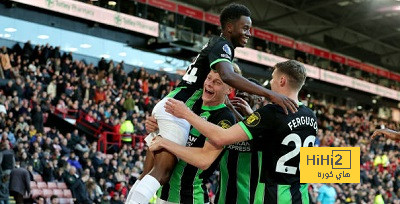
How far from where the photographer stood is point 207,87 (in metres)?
5.14

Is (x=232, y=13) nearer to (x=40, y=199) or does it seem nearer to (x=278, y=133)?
(x=278, y=133)

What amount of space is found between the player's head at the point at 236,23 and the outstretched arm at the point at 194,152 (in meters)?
1.12

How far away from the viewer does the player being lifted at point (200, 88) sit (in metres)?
4.65

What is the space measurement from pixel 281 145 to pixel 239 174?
0.65m

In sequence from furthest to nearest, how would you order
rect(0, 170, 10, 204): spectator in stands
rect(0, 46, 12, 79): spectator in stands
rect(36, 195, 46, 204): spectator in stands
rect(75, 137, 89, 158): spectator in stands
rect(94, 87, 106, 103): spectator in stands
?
rect(94, 87, 106, 103): spectator in stands
rect(0, 46, 12, 79): spectator in stands
rect(75, 137, 89, 158): spectator in stands
rect(36, 195, 46, 204): spectator in stands
rect(0, 170, 10, 204): spectator in stands

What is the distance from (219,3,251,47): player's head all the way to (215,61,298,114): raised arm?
48 centimetres

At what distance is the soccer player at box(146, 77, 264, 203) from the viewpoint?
464 cm

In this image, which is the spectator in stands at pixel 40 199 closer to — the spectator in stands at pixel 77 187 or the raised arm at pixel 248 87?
the spectator in stands at pixel 77 187

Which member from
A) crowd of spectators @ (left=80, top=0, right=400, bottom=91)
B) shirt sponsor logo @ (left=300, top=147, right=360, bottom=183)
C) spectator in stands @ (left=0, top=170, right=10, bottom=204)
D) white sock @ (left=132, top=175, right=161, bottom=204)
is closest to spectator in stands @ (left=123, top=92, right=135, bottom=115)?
crowd of spectators @ (left=80, top=0, right=400, bottom=91)

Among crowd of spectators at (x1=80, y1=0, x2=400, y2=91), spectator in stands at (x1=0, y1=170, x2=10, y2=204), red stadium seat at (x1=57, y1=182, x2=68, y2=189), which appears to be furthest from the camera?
crowd of spectators at (x1=80, y1=0, x2=400, y2=91)

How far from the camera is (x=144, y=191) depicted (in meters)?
4.76

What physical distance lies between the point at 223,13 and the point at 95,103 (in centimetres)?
1779

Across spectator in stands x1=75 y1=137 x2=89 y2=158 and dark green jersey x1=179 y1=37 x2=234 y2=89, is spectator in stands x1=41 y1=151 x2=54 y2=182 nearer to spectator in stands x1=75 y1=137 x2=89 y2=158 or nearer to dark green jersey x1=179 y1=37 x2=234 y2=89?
spectator in stands x1=75 y1=137 x2=89 y2=158

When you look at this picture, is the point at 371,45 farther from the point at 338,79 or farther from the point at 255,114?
the point at 255,114
